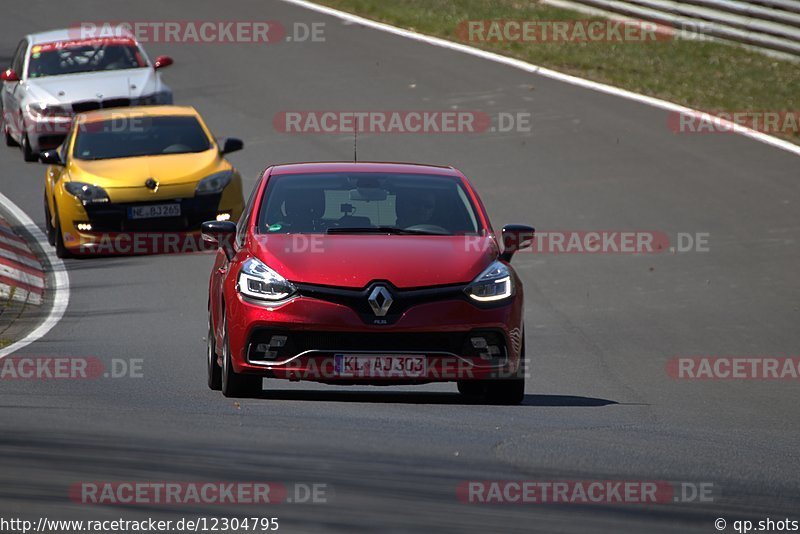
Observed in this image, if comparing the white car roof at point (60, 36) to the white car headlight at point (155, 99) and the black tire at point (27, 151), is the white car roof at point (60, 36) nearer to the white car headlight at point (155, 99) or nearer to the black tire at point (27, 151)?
the black tire at point (27, 151)

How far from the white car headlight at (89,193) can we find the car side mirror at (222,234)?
8.05m

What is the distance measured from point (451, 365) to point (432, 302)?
1.35 feet

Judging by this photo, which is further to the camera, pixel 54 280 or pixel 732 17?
pixel 732 17

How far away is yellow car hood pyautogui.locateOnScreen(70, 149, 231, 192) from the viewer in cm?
1911

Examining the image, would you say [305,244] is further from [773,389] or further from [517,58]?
[517,58]

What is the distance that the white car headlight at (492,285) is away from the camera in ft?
33.6

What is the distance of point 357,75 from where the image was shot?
91.8ft

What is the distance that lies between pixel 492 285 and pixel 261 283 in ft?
4.81

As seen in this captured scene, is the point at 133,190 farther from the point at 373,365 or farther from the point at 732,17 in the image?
the point at 732,17

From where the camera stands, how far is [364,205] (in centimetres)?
1131

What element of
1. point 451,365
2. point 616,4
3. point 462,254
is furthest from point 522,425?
point 616,4

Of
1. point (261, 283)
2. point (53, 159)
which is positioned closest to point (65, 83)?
point (53, 159)

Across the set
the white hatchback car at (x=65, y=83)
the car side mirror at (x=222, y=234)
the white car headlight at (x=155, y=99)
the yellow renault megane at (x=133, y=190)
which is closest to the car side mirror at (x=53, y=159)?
the yellow renault megane at (x=133, y=190)

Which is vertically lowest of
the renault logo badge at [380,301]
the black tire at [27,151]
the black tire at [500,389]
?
the black tire at [27,151]
